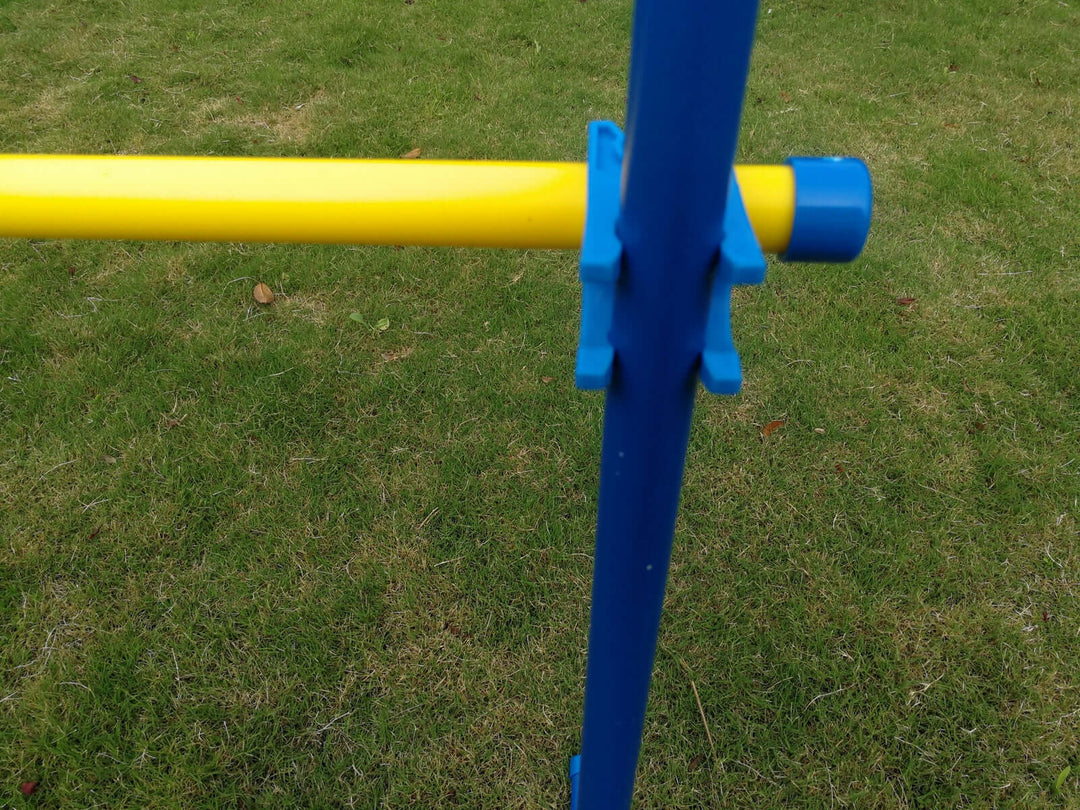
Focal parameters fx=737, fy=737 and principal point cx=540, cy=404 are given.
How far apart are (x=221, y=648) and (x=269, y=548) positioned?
0.36 meters

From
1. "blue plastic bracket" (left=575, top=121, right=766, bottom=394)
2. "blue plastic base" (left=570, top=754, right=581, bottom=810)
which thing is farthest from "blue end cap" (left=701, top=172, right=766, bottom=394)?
"blue plastic base" (left=570, top=754, right=581, bottom=810)

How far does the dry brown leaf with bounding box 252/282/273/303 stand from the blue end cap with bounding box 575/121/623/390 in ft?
9.05

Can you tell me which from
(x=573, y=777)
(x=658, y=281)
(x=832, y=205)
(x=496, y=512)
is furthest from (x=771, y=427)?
(x=658, y=281)

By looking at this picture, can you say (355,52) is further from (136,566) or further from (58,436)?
(136,566)

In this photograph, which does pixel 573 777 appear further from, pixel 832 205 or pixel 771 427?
pixel 832 205

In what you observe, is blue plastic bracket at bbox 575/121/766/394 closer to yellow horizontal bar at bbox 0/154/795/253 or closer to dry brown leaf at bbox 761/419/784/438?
yellow horizontal bar at bbox 0/154/795/253

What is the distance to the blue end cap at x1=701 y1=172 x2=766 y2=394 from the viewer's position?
0.74 meters

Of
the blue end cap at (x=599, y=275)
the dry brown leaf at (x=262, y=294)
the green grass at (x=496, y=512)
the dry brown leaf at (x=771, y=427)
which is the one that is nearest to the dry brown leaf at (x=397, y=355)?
the green grass at (x=496, y=512)

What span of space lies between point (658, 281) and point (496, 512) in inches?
77.6

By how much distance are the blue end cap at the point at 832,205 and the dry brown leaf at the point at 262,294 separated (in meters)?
2.87

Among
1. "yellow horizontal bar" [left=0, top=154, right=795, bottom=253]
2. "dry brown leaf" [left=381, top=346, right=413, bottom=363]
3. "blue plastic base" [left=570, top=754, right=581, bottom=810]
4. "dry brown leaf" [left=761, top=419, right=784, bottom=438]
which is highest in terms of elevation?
"yellow horizontal bar" [left=0, top=154, right=795, bottom=253]

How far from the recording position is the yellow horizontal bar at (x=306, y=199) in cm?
97

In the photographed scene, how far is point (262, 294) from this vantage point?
11.0ft

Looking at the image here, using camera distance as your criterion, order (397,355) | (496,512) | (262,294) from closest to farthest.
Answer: (496,512) < (397,355) < (262,294)
